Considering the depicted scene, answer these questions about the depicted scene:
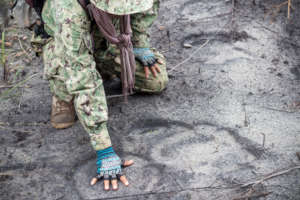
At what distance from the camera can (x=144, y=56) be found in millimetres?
2307

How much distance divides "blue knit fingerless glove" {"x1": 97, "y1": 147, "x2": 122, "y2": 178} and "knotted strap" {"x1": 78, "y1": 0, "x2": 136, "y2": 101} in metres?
0.39

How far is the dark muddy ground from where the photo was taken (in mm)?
1764

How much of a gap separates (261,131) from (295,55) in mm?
863

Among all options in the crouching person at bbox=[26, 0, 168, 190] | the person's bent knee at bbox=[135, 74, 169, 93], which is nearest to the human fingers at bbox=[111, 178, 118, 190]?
the crouching person at bbox=[26, 0, 168, 190]

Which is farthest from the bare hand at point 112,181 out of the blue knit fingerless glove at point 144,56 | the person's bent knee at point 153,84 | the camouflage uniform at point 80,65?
the blue knit fingerless glove at point 144,56

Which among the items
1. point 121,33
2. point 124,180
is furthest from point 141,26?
point 124,180

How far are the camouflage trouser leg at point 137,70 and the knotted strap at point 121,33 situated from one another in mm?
371

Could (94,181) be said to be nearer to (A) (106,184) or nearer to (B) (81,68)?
(A) (106,184)

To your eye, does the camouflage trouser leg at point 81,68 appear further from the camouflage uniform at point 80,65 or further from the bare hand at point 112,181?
the bare hand at point 112,181

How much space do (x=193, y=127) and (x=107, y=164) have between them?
622mm

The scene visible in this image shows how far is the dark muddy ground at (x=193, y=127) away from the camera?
1764mm

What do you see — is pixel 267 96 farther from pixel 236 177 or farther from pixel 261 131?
pixel 236 177

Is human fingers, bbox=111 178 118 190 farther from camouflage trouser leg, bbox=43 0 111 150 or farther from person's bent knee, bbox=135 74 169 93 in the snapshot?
person's bent knee, bbox=135 74 169 93

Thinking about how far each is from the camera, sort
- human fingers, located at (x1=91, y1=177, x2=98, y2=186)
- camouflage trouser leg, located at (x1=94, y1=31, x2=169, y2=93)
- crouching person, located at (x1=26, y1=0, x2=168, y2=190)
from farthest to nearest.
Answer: camouflage trouser leg, located at (x1=94, y1=31, x2=169, y2=93), human fingers, located at (x1=91, y1=177, x2=98, y2=186), crouching person, located at (x1=26, y1=0, x2=168, y2=190)
